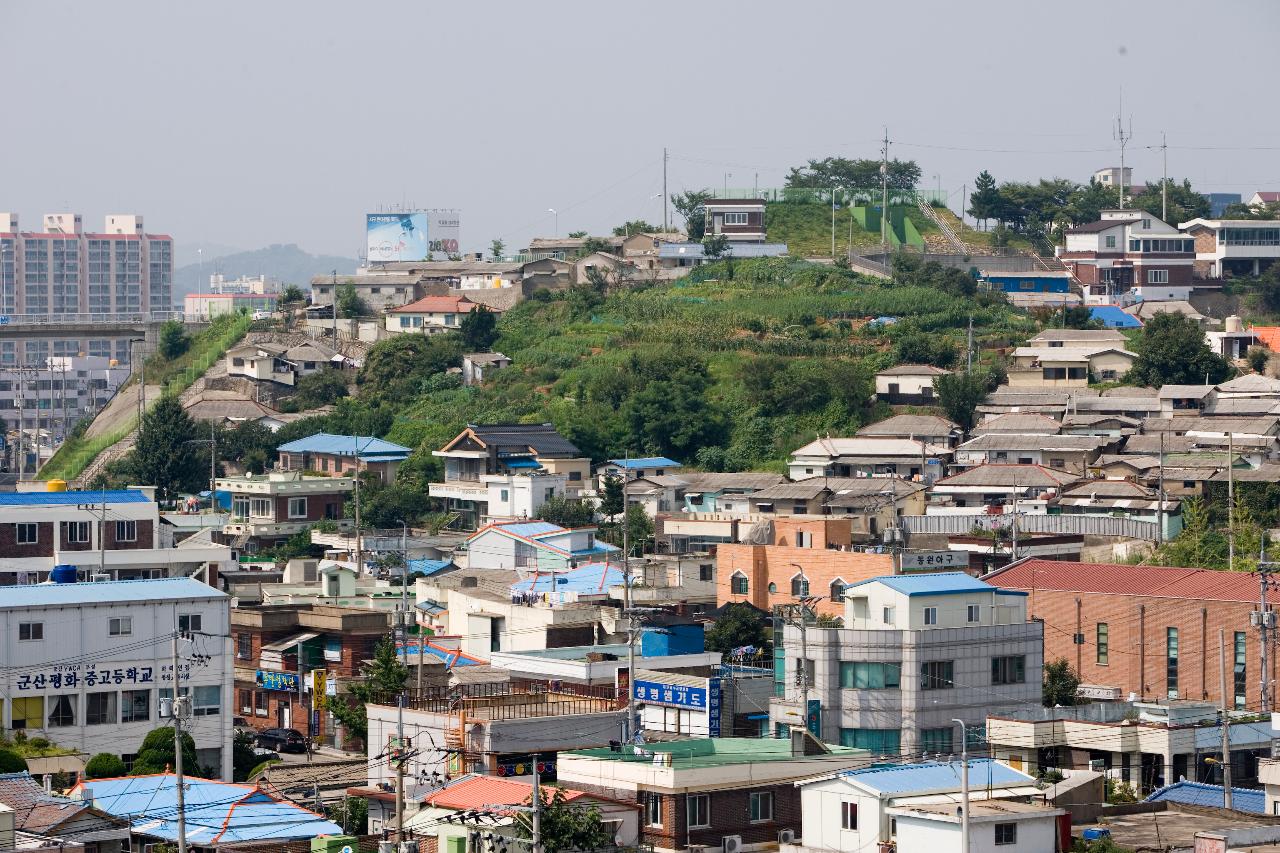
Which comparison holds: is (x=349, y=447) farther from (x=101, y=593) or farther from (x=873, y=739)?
(x=873, y=739)

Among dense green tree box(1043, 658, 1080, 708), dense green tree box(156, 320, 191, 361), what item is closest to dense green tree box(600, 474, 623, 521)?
dense green tree box(1043, 658, 1080, 708)

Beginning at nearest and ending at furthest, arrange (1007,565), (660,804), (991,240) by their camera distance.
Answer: (660,804) < (1007,565) < (991,240)

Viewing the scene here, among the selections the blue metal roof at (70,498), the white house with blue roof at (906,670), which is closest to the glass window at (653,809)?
the white house with blue roof at (906,670)

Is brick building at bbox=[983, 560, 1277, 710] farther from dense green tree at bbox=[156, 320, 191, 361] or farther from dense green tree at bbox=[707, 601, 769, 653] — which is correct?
dense green tree at bbox=[156, 320, 191, 361]

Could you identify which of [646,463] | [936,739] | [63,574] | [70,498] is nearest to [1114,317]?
[646,463]

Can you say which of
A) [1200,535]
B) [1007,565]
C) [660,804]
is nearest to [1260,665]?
[1007,565]

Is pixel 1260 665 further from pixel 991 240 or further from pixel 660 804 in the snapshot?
pixel 991 240
